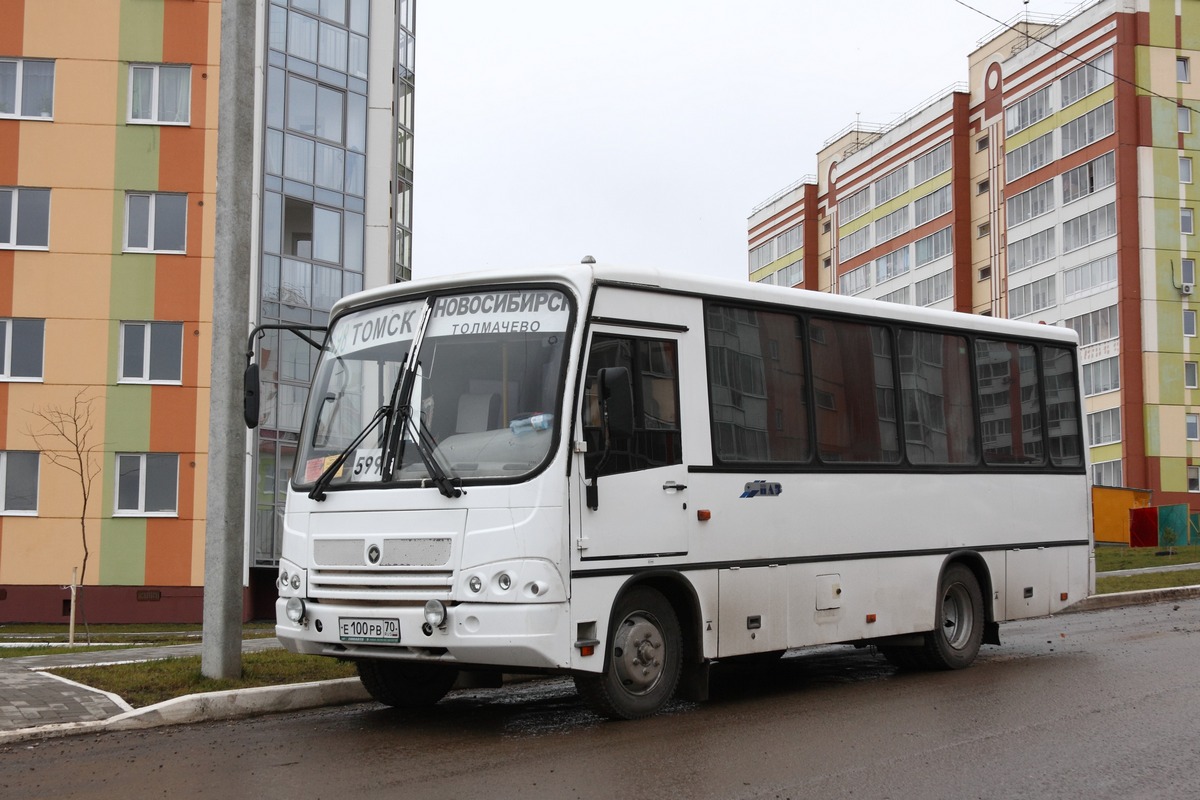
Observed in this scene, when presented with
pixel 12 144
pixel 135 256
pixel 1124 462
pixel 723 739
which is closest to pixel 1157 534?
pixel 1124 462

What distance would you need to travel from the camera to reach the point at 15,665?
46.0 ft

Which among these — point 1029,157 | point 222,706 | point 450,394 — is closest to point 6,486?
point 222,706

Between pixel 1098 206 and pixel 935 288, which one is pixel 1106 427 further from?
pixel 935 288

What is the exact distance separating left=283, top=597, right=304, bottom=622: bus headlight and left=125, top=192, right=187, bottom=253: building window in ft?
91.2

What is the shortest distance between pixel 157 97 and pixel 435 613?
99.6 ft

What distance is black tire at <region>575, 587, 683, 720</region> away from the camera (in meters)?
9.38

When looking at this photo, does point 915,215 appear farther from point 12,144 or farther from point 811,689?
point 811,689

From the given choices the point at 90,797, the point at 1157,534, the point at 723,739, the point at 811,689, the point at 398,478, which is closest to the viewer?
the point at 90,797

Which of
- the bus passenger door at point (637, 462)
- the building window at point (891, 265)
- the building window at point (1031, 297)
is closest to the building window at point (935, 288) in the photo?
the building window at point (891, 265)

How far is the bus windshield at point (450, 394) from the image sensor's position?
9.30 meters

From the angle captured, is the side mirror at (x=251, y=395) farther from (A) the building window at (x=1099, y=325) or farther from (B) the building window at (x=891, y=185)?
(B) the building window at (x=891, y=185)

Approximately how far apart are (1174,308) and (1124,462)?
305 inches

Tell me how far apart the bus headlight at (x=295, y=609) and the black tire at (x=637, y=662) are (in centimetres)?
196

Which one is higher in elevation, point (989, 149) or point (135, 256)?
point (989, 149)
